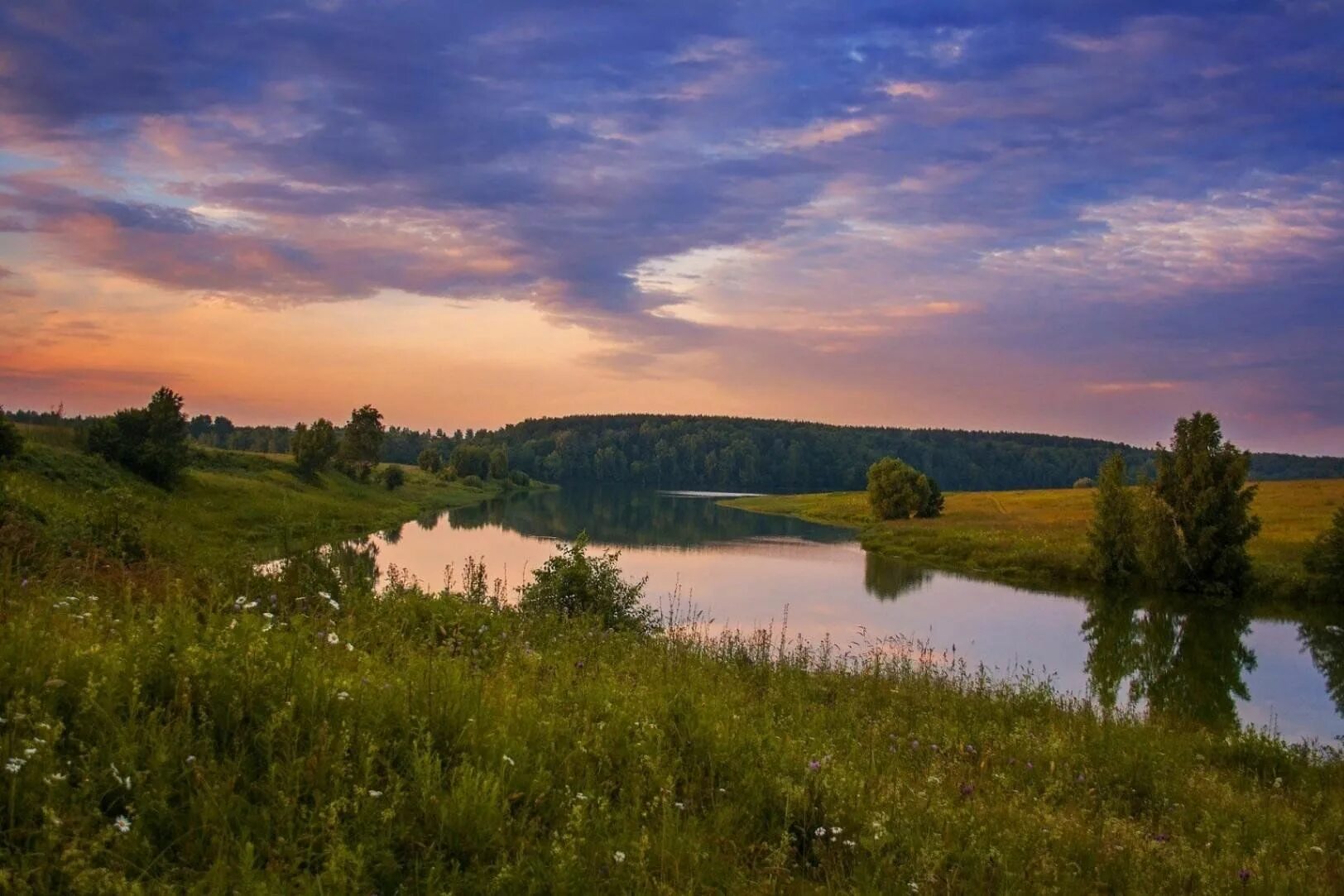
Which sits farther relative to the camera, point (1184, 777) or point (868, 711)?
point (868, 711)

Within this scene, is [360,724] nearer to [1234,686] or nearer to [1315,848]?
[1315,848]

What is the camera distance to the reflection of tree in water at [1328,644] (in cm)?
2431

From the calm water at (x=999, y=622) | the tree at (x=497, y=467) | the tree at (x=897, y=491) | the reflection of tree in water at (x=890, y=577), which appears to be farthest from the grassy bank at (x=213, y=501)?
the tree at (x=897, y=491)

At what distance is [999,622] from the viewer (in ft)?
105

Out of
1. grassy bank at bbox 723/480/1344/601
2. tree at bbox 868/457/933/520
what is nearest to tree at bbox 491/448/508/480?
grassy bank at bbox 723/480/1344/601

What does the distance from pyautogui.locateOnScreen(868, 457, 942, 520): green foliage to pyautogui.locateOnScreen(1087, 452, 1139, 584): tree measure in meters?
33.3

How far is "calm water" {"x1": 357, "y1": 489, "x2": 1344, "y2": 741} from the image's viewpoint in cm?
2227

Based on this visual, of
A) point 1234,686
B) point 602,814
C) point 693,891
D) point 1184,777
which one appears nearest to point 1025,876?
point 693,891

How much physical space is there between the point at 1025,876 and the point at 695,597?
28.9 meters

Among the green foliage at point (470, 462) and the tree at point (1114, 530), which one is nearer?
the tree at point (1114, 530)

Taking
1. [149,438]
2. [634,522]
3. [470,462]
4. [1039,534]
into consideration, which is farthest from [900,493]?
[470,462]

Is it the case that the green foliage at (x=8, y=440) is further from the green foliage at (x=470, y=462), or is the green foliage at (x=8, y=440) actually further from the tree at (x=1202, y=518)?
the green foliage at (x=470, y=462)

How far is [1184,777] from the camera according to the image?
29.5ft

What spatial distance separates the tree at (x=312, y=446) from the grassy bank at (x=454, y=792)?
67048 millimetres
